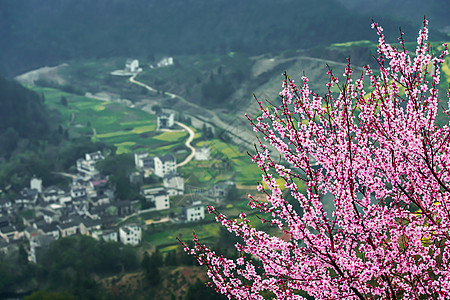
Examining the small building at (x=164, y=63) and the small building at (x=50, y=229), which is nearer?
the small building at (x=50, y=229)

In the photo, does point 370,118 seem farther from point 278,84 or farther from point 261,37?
point 261,37

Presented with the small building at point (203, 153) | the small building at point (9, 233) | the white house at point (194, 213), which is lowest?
the small building at point (9, 233)

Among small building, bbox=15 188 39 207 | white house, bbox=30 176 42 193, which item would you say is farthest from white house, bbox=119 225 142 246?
white house, bbox=30 176 42 193

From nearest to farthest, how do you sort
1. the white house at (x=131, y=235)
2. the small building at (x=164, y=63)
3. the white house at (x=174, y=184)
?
the white house at (x=131, y=235), the white house at (x=174, y=184), the small building at (x=164, y=63)

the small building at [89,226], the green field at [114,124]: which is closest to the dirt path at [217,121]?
the green field at [114,124]

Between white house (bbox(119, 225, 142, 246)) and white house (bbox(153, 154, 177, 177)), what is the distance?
765 cm

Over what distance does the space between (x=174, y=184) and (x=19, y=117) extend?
25097 mm

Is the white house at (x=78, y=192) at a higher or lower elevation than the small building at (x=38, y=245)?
higher

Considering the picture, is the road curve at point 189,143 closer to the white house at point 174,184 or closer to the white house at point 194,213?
the white house at point 174,184

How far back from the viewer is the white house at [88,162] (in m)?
36.0

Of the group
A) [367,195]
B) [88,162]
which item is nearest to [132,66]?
[88,162]

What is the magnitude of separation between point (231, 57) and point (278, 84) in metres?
17.5

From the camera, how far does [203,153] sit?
35.1m

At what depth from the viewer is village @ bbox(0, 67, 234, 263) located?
2570 cm
